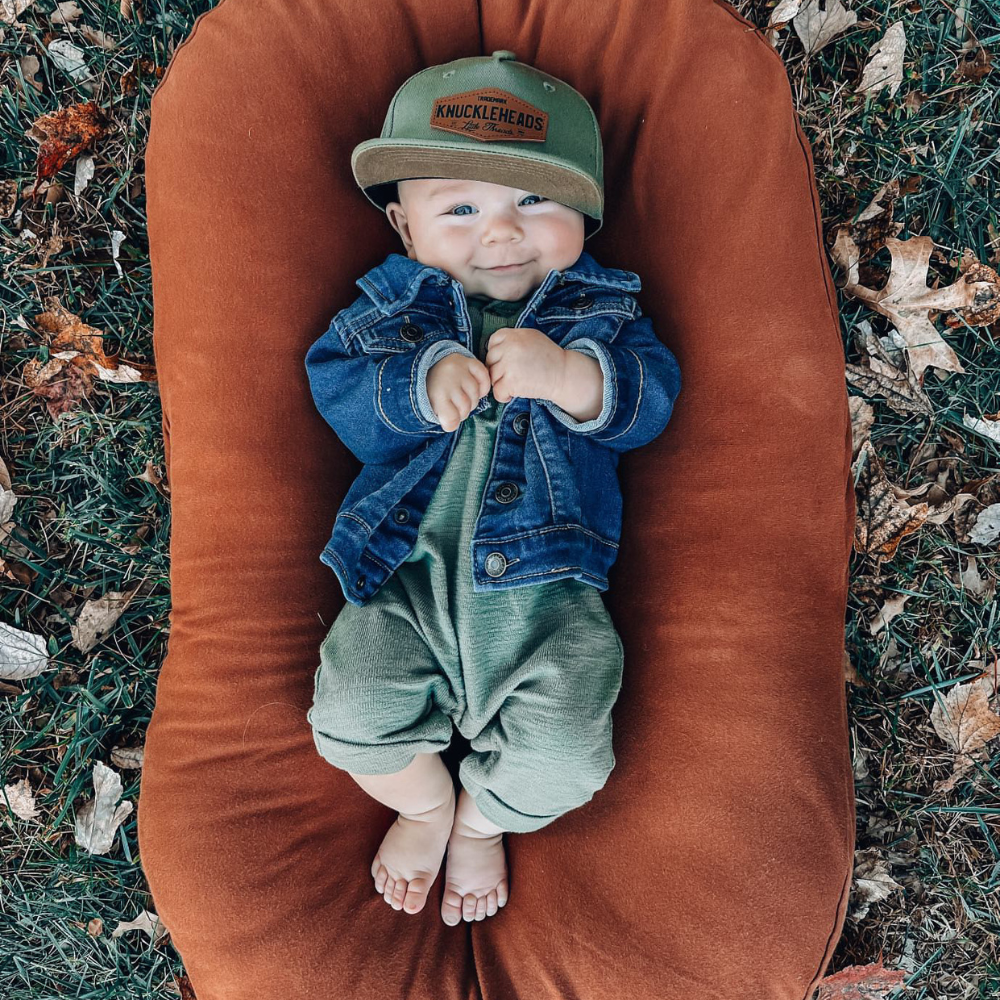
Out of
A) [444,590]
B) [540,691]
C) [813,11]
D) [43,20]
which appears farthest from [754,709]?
[43,20]

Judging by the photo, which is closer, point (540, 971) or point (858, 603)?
point (540, 971)

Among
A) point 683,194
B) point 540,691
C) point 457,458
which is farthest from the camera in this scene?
point 683,194

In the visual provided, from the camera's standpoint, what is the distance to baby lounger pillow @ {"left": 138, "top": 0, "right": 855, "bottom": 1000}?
7.27 feet

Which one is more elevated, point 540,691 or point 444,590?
point 444,590

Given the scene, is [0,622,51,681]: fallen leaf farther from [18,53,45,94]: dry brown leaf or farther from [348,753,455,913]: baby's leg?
[18,53,45,94]: dry brown leaf

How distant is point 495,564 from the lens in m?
2.18

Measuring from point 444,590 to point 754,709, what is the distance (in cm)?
83

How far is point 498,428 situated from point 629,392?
0.34 m

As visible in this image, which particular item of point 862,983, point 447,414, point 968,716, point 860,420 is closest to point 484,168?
point 447,414

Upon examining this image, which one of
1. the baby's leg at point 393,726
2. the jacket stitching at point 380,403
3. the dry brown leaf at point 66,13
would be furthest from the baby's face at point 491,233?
the dry brown leaf at point 66,13

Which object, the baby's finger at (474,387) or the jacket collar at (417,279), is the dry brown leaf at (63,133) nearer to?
the jacket collar at (417,279)

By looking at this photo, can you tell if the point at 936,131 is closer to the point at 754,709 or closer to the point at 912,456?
the point at 912,456

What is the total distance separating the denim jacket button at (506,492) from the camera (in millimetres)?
2215

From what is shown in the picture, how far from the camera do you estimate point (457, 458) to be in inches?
91.6
